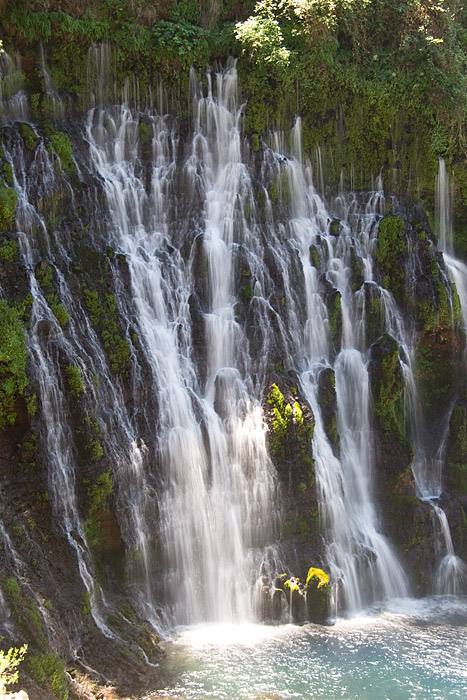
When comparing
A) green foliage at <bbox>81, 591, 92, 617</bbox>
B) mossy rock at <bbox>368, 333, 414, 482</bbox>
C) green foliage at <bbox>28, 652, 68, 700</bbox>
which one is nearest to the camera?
green foliage at <bbox>28, 652, 68, 700</bbox>

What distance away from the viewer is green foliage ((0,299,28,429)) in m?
12.8

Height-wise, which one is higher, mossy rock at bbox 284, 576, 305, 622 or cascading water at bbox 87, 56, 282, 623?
cascading water at bbox 87, 56, 282, 623

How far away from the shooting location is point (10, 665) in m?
9.84

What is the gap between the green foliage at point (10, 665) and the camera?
888 centimetres

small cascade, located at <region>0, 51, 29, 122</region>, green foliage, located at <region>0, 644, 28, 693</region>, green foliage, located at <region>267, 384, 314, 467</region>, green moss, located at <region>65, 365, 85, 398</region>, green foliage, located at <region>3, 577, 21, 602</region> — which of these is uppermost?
small cascade, located at <region>0, 51, 29, 122</region>

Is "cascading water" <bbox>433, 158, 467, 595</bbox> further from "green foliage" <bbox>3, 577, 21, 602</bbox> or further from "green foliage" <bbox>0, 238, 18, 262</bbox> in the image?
"green foliage" <bbox>0, 238, 18, 262</bbox>

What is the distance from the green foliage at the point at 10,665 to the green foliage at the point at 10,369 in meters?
4.28

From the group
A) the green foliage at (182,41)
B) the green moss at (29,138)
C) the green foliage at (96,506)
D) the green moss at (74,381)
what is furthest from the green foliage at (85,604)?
the green foliage at (182,41)

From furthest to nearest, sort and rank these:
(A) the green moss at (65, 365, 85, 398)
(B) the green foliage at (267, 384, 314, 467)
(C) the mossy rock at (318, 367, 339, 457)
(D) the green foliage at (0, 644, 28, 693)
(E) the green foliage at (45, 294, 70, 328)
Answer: (C) the mossy rock at (318, 367, 339, 457)
(B) the green foliage at (267, 384, 314, 467)
(E) the green foliage at (45, 294, 70, 328)
(A) the green moss at (65, 365, 85, 398)
(D) the green foliage at (0, 644, 28, 693)

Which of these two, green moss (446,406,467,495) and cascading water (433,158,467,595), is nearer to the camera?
cascading water (433,158,467,595)

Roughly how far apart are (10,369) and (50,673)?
5442mm

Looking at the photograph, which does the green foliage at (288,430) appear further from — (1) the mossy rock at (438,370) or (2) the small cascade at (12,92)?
(2) the small cascade at (12,92)

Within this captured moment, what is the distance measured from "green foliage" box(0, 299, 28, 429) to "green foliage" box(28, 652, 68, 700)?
433 cm

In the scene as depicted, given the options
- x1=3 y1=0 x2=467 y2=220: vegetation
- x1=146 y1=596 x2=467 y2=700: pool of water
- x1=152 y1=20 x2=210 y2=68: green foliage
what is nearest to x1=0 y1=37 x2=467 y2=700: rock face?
x1=146 y1=596 x2=467 y2=700: pool of water
